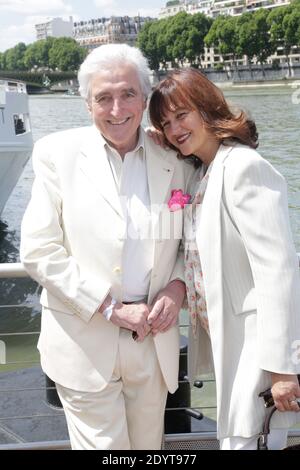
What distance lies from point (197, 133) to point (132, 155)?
23 centimetres

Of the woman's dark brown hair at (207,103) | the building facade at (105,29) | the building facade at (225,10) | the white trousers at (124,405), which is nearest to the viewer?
the woman's dark brown hair at (207,103)

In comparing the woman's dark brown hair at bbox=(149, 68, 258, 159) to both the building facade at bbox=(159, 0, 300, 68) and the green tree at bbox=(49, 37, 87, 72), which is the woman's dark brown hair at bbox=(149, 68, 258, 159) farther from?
the green tree at bbox=(49, 37, 87, 72)

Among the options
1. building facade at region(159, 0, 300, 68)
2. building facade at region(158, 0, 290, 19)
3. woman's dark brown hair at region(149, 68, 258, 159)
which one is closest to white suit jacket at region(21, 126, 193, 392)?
woman's dark brown hair at region(149, 68, 258, 159)

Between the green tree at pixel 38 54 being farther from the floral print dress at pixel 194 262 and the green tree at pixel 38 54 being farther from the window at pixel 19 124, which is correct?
the floral print dress at pixel 194 262

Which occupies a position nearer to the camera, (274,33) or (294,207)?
(294,207)

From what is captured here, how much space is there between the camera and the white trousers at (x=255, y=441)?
2000 millimetres

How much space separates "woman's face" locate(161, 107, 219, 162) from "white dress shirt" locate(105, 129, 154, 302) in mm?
137

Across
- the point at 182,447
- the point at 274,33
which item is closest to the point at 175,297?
the point at 182,447

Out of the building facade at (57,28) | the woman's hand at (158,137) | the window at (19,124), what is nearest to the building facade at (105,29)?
the building facade at (57,28)

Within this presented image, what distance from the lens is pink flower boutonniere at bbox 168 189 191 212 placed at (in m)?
2.16

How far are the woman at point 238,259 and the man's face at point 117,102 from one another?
0.08m

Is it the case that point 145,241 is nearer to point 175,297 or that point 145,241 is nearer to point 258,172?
point 175,297

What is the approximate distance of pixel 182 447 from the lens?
2.79 m

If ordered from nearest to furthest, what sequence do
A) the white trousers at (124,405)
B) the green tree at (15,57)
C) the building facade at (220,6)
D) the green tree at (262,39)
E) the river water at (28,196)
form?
the white trousers at (124,405)
the river water at (28,196)
the green tree at (262,39)
the building facade at (220,6)
the green tree at (15,57)
